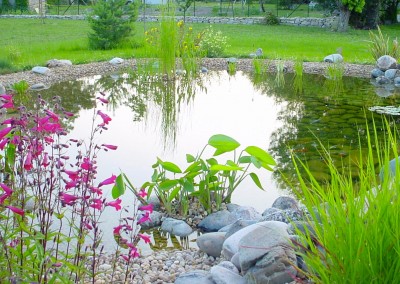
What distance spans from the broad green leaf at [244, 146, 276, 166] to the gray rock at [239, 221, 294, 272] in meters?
1.39

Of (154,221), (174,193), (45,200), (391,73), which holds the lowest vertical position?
(154,221)

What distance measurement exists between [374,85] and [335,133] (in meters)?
4.28

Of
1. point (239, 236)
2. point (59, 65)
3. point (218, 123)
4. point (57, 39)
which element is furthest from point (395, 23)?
point (239, 236)

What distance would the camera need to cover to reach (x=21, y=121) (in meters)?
2.47

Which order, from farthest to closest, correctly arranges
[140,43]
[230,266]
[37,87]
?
[140,43] → [37,87] → [230,266]

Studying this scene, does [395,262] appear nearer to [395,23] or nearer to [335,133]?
[335,133]

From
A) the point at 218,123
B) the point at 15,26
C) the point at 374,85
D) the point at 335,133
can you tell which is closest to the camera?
the point at 335,133

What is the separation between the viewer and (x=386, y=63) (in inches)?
499

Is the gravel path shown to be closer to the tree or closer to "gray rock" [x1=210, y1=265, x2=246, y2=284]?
"gray rock" [x1=210, y1=265, x2=246, y2=284]

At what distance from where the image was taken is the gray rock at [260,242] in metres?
3.50

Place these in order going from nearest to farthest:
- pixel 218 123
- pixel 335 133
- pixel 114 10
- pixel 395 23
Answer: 1. pixel 335 133
2. pixel 218 123
3. pixel 114 10
4. pixel 395 23

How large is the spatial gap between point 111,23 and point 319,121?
8.75 meters

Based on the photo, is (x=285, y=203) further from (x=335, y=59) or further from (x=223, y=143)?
(x=335, y=59)

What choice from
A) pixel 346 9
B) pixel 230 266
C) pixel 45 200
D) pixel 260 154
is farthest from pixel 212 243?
pixel 346 9
